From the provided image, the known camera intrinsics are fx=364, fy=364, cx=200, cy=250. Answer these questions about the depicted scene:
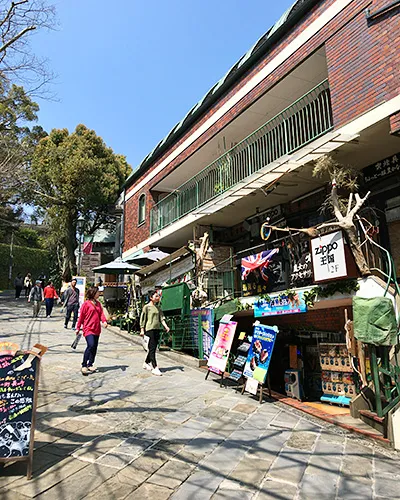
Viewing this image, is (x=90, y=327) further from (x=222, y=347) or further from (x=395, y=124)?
(x=395, y=124)

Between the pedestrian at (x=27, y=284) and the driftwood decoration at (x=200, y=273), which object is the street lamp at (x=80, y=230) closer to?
the pedestrian at (x=27, y=284)

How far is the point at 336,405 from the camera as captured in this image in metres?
7.21

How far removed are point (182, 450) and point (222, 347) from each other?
3.21m

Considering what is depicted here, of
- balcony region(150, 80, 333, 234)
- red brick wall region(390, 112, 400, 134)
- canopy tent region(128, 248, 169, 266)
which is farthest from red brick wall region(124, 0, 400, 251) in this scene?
canopy tent region(128, 248, 169, 266)

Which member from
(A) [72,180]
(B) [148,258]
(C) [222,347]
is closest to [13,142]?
(A) [72,180]

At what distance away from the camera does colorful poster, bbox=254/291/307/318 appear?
23.9ft

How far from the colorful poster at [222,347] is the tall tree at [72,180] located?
17704mm

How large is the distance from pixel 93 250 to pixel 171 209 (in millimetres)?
15750

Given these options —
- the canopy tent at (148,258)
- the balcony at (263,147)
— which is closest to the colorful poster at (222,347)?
the balcony at (263,147)

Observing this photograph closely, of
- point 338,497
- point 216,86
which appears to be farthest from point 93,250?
point 338,497

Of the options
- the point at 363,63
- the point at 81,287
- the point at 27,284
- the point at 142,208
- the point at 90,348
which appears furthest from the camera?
the point at 27,284

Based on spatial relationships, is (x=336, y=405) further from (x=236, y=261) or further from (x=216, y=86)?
(x=216, y=86)

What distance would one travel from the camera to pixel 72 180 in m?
23.6

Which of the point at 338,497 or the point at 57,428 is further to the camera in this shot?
the point at 57,428
